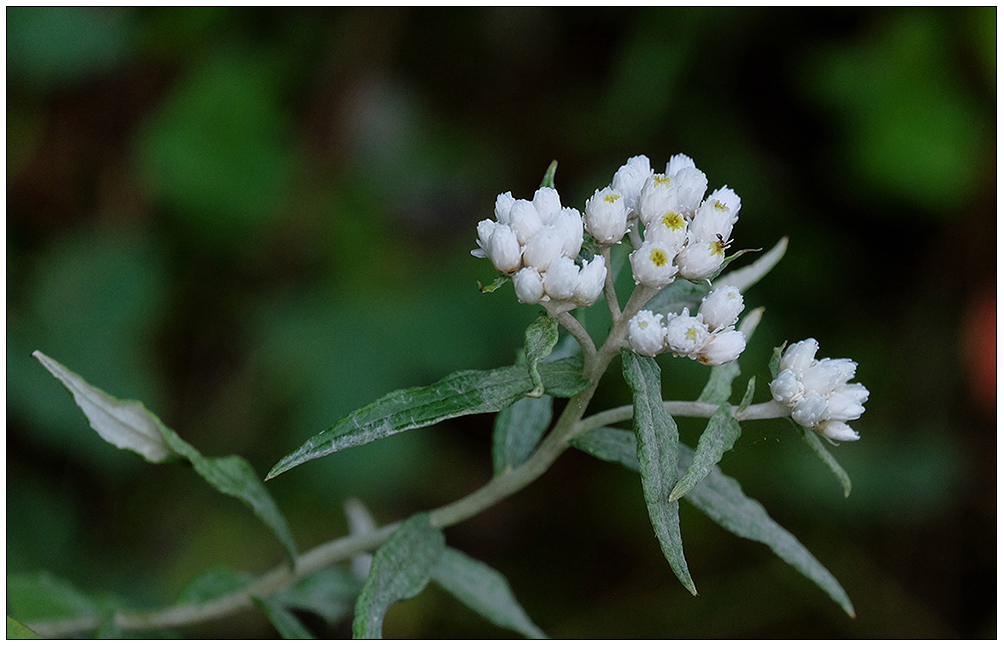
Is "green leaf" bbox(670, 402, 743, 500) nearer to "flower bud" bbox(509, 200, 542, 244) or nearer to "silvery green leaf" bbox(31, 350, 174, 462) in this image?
"flower bud" bbox(509, 200, 542, 244)

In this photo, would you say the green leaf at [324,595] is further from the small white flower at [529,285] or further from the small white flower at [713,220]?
the small white flower at [713,220]

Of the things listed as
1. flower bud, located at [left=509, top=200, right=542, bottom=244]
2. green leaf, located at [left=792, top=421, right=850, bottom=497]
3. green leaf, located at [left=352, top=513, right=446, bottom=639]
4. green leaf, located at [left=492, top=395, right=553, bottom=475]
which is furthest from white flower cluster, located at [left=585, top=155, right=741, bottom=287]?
green leaf, located at [left=352, top=513, right=446, bottom=639]

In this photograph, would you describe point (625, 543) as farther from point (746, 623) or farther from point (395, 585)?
point (395, 585)

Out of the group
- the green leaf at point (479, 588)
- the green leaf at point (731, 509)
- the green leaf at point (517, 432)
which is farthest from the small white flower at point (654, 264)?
the green leaf at point (479, 588)

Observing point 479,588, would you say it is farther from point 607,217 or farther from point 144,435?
point 607,217

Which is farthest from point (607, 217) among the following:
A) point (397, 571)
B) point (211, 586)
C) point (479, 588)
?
point (211, 586)

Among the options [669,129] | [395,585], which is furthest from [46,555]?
[669,129]
